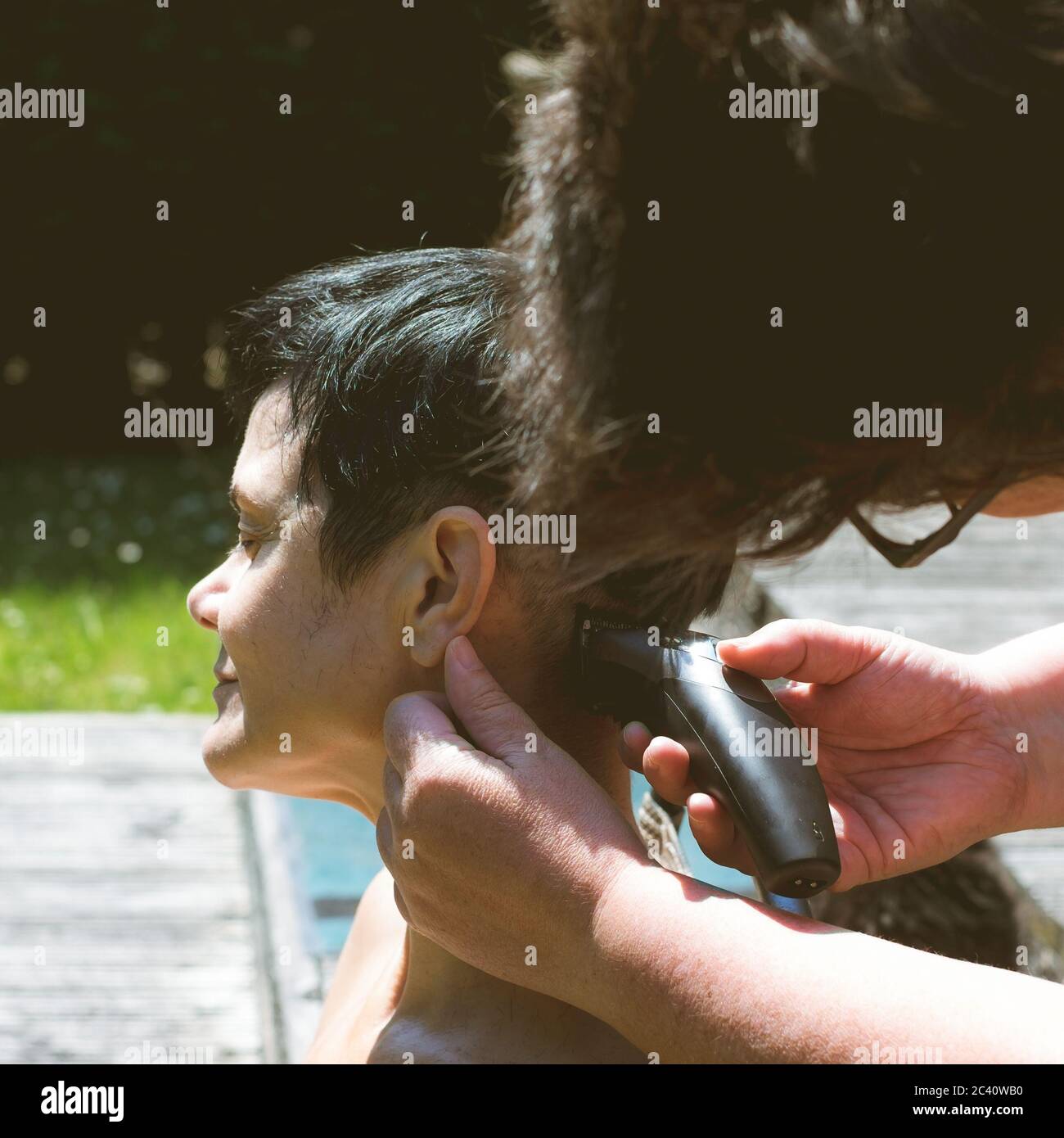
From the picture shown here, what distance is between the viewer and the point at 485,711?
4.66ft

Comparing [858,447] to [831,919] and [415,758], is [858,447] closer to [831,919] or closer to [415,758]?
[415,758]

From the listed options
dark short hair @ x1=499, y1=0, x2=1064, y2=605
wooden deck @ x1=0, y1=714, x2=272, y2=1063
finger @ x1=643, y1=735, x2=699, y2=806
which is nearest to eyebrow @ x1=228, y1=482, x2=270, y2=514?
finger @ x1=643, y1=735, x2=699, y2=806

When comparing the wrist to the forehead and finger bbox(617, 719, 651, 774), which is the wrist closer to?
finger bbox(617, 719, 651, 774)

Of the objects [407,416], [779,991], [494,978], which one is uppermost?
[407,416]

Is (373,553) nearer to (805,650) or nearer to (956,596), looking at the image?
(805,650)

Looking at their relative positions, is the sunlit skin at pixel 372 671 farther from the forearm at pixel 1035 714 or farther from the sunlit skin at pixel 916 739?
the forearm at pixel 1035 714

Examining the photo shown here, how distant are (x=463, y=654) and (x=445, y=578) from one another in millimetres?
116

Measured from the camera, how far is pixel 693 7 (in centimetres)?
92

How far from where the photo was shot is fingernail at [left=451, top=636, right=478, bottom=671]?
1.48 m

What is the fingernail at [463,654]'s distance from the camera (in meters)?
1.48

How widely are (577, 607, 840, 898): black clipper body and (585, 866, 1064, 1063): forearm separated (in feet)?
0.18

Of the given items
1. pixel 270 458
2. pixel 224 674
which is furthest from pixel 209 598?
pixel 270 458

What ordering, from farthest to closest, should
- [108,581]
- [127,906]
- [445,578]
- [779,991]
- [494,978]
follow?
[108,581] → [127,906] → [494,978] → [445,578] → [779,991]

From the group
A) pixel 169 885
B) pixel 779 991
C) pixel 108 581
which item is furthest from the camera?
pixel 108 581
